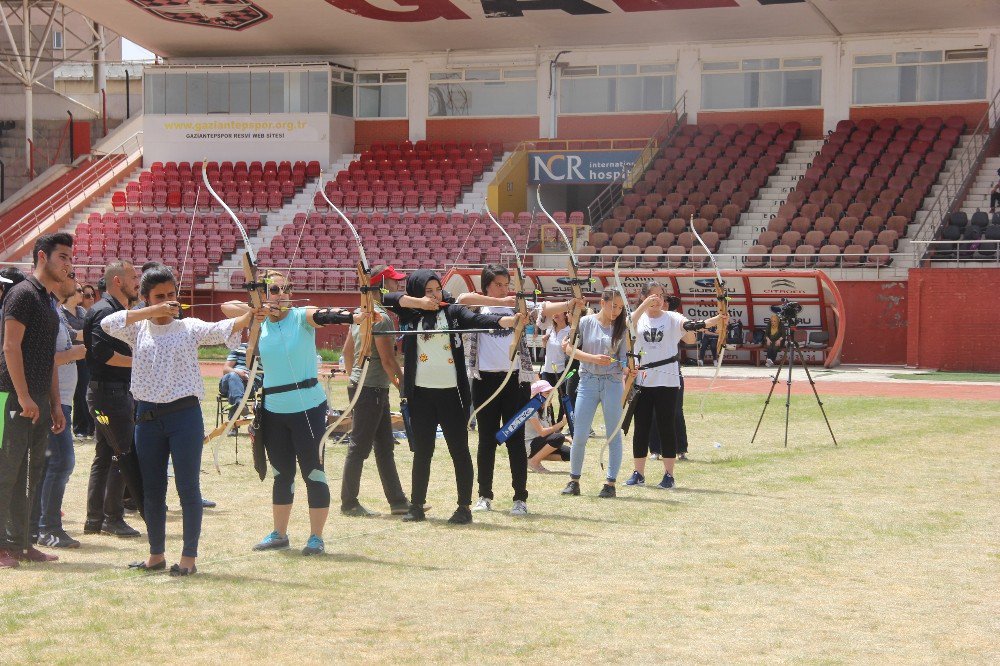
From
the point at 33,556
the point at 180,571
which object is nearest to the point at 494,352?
the point at 180,571

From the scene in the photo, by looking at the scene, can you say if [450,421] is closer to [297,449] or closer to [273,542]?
[297,449]

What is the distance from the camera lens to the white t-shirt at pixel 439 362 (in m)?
10.2

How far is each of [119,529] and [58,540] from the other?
0.60 metres

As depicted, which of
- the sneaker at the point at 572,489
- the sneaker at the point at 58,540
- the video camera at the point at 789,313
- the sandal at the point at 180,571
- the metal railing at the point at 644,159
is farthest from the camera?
the metal railing at the point at 644,159

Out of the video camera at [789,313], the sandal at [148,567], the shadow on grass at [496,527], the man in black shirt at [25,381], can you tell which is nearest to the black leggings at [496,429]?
the shadow on grass at [496,527]

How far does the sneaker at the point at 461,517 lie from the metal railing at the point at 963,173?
24183mm

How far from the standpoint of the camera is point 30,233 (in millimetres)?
42688

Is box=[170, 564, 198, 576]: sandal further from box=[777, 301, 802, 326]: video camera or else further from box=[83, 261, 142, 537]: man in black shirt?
box=[777, 301, 802, 326]: video camera

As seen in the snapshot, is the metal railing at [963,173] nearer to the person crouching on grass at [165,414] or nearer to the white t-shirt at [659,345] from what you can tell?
the white t-shirt at [659,345]

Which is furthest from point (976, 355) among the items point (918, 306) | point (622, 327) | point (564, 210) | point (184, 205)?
point (184, 205)

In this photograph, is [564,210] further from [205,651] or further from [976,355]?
[205,651]

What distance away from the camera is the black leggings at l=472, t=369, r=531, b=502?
427 inches

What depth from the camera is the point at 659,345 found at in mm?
12641

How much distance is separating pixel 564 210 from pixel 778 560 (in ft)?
113
